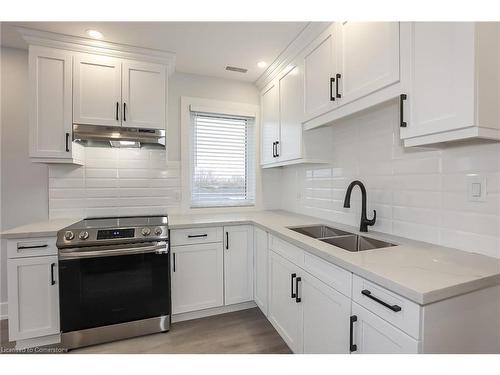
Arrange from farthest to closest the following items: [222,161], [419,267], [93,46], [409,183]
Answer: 1. [222,161]
2. [93,46]
3. [409,183]
4. [419,267]

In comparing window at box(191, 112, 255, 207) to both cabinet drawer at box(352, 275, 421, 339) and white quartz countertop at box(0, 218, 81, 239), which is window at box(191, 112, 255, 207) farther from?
cabinet drawer at box(352, 275, 421, 339)

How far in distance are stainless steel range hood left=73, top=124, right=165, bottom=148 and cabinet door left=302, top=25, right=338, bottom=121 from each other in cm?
136

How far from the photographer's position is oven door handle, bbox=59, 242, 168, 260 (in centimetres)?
183

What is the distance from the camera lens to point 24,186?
7.66 ft

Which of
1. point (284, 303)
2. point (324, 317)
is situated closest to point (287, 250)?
point (284, 303)

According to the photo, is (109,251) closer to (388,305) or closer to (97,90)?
(97,90)

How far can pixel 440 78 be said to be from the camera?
3.54 feet

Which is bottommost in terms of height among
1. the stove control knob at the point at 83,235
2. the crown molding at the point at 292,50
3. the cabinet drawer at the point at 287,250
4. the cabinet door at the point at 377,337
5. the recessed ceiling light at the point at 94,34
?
the cabinet door at the point at 377,337

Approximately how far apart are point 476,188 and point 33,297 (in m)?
2.90

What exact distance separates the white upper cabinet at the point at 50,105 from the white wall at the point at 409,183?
229 cm

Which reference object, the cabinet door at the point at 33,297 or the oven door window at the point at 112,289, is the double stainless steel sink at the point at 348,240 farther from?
the cabinet door at the point at 33,297

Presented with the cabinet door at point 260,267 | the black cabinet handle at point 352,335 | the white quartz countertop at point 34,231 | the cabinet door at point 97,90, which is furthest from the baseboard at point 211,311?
the cabinet door at point 97,90

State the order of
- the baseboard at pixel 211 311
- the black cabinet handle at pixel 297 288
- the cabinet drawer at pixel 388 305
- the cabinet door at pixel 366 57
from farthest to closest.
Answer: the baseboard at pixel 211 311 < the black cabinet handle at pixel 297 288 < the cabinet door at pixel 366 57 < the cabinet drawer at pixel 388 305

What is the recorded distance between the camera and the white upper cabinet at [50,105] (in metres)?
2.06
